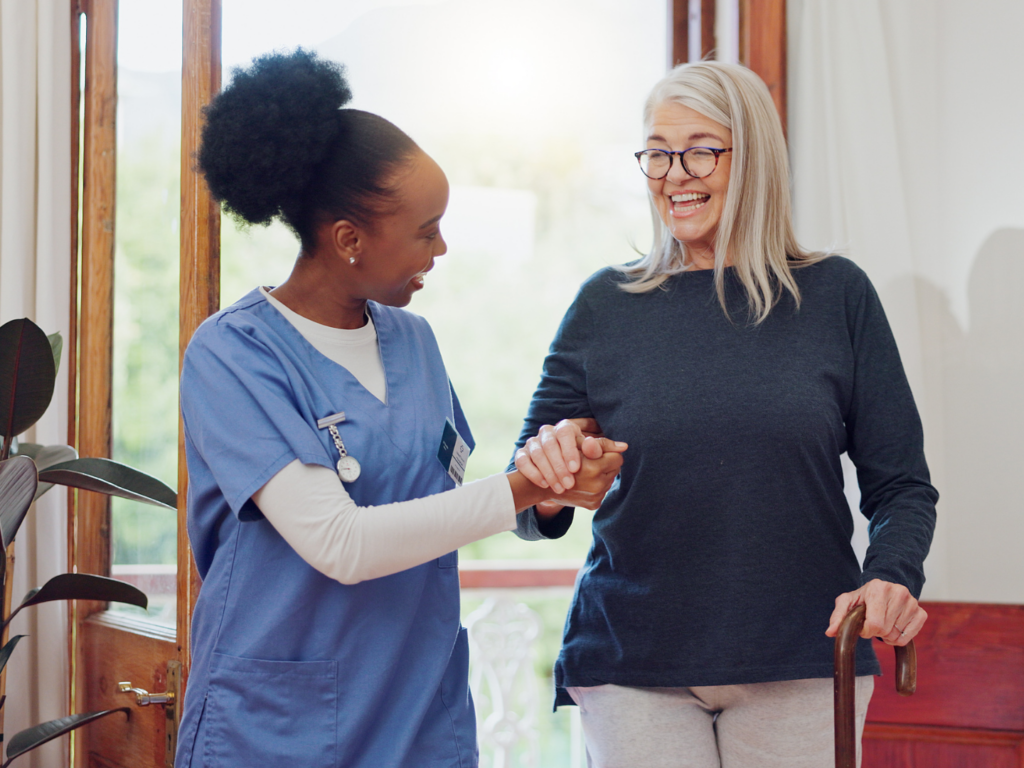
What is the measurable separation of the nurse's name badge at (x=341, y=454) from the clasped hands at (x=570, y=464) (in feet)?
0.78

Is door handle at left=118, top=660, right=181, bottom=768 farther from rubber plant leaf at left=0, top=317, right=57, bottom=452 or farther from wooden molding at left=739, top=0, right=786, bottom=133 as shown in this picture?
wooden molding at left=739, top=0, right=786, bottom=133

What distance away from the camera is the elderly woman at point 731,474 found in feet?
4.03

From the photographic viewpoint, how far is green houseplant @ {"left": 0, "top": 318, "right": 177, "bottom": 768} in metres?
1.31

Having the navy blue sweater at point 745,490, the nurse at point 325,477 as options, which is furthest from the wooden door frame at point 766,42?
the nurse at point 325,477

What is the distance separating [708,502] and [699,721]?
329 millimetres

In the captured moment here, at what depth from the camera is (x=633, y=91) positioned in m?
3.95

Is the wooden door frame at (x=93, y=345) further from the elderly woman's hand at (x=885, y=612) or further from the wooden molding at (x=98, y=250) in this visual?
the elderly woman's hand at (x=885, y=612)

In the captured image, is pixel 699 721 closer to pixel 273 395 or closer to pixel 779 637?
pixel 779 637

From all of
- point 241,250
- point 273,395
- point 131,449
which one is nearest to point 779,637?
point 273,395

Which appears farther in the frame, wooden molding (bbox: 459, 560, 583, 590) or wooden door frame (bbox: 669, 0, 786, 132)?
wooden molding (bbox: 459, 560, 583, 590)

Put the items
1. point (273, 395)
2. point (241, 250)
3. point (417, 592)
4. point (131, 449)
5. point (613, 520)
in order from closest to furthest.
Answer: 1. point (273, 395)
2. point (417, 592)
3. point (613, 520)
4. point (131, 449)
5. point (241, 250)

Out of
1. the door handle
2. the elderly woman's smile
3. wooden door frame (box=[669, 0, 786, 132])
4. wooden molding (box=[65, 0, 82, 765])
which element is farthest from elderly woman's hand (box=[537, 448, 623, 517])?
wooden molding (box=[65, 0, 82, 765])

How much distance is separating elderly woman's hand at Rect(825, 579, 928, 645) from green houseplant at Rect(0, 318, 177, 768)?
115 centimetres

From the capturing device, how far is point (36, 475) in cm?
131
